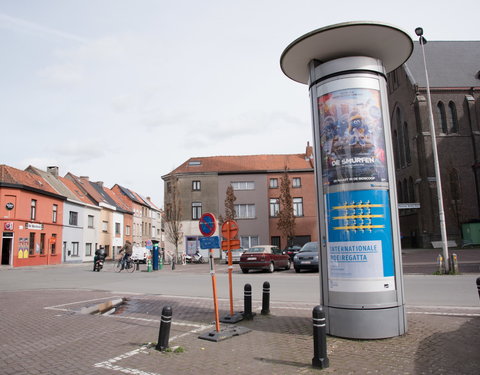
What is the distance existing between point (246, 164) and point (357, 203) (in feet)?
131

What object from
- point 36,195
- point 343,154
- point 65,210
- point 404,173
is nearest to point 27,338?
point 343,154

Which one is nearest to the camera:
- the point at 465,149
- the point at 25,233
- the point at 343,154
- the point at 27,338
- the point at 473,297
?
the point at 343,154

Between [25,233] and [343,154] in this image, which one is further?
[25,233]

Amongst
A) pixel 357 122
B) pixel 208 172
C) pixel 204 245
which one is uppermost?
pixel 208 172

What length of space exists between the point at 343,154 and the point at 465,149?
39616 millimetres

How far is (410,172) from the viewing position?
41281mm

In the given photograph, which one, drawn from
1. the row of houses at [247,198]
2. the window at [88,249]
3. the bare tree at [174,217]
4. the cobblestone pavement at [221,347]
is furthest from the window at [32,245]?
the cobblestone pavement at [221,347]

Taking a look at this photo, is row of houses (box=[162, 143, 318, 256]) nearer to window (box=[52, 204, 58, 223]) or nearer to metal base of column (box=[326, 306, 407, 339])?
window (box=[52, 204, 58, 223])

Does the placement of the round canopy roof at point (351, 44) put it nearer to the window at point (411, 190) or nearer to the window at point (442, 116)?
the window at point (411, 190)

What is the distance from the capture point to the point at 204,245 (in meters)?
7.30

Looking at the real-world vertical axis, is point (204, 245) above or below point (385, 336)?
above

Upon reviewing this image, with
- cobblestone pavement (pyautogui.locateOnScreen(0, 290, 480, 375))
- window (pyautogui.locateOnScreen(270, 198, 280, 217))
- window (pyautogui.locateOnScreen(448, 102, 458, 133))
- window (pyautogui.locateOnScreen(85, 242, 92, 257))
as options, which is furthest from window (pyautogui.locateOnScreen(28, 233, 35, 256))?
window (pyautogui.locateOnScreen(448, 102, 458, 133))

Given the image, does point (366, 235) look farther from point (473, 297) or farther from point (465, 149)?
point (465, 149)

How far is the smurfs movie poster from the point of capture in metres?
6.47
